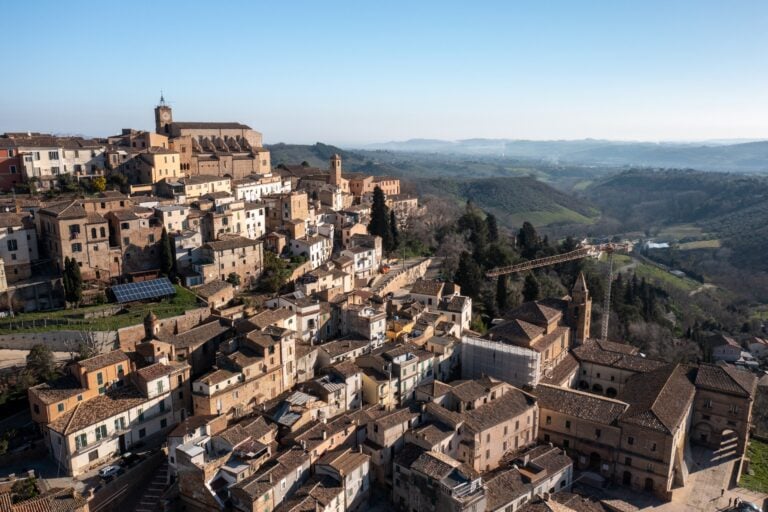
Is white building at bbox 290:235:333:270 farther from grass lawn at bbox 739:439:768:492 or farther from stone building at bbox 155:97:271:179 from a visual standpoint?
grass lawn at bbox 739:439:768:492

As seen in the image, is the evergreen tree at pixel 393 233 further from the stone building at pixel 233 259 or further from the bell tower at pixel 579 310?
the bell tower at pixel 579 310

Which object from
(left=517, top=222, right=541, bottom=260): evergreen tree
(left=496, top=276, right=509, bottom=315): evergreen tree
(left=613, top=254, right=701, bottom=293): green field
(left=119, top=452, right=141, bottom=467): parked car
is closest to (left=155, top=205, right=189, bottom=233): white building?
(left=119, top=452, right=141, bottom=467): parked car

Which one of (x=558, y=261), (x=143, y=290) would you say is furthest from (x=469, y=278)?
(x=143, y=290)

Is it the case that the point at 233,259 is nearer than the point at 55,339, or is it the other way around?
the point at 55,339

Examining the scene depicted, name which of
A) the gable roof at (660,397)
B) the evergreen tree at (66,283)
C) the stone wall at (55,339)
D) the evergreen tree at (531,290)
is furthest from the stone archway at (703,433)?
the evergreen tree at (66,283)

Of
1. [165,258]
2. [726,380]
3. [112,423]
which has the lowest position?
[726,380]

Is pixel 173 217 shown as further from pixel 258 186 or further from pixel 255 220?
pixel 258 186
